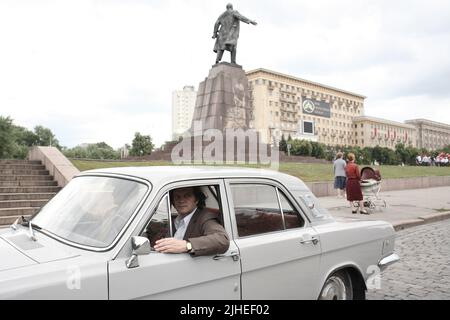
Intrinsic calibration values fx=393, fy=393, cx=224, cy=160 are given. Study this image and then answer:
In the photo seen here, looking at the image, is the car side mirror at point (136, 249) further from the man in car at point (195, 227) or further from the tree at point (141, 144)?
the tree at point (141, 144)

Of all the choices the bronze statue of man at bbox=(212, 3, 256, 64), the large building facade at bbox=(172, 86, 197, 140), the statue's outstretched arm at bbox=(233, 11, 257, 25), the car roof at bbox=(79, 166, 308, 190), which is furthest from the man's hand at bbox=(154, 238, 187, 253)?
the large building facade at bbox=(172, 86, 197, 140)

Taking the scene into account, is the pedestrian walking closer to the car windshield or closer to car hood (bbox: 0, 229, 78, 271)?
the car windshield

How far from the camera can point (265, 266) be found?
321 centimetres

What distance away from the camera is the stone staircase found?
966 cm

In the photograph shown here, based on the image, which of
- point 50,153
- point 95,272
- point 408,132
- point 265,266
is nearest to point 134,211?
point 95,272

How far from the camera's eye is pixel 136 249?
8.08 feet

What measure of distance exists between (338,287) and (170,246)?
2051 mm

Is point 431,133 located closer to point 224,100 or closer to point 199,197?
point 224,100

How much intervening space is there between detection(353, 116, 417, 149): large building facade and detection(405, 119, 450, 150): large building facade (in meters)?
17.5

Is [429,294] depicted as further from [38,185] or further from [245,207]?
[38,185]

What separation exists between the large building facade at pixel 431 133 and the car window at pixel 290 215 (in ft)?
601

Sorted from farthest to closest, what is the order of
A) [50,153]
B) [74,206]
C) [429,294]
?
1. [50,153]
2. [429,294]
3. [74,206]

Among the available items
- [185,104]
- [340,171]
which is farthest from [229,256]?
[185,104]
